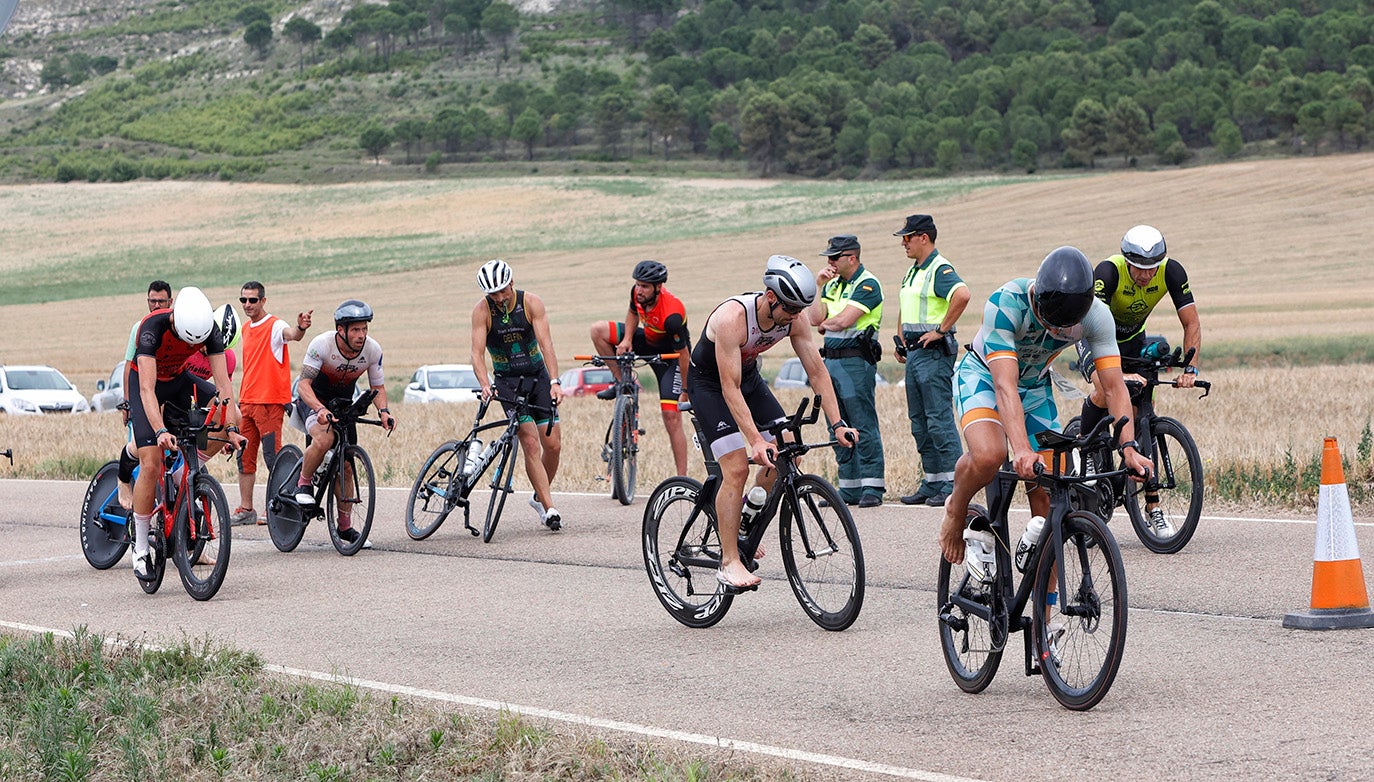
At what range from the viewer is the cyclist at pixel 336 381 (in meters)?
12.2

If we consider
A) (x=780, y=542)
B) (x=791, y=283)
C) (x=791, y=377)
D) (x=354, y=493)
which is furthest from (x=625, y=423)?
(x=791, y=377)

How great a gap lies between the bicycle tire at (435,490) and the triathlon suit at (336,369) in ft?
2.22

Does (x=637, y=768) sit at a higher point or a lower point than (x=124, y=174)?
lower

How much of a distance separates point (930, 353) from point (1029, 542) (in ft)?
21.9

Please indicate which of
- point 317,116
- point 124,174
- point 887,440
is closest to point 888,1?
point 317,116

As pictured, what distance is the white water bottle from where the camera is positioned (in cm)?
860

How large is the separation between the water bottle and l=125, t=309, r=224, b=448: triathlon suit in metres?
5.62

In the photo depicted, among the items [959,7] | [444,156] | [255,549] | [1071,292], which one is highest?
[959,7]

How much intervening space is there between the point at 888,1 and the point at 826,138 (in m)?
65.7

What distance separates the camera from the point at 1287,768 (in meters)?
5.57

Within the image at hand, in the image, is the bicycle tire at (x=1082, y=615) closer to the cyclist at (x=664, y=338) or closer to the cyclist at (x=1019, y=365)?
the cyclist at (x=1019, y=365)

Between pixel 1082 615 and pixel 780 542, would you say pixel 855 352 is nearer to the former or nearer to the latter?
pixel 780 542

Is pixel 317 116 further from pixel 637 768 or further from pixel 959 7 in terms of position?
pixel 637 768

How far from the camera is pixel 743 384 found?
Result: 347 inches
